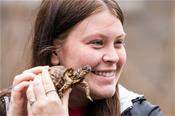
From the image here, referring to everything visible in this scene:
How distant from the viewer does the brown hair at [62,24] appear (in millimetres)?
2701

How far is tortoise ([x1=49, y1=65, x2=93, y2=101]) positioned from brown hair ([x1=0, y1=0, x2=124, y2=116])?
0.94ft

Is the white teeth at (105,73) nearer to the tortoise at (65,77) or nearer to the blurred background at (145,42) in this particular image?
the tortoise at (65,77)

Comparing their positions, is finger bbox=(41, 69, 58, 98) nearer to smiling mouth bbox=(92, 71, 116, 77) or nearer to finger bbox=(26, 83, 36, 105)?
finger bbox=(26, 83, 36, 105)

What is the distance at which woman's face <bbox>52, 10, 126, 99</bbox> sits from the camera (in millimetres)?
2607

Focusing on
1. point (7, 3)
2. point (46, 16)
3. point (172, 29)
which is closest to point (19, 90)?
point (46, 16)

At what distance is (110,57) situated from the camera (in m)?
2.60

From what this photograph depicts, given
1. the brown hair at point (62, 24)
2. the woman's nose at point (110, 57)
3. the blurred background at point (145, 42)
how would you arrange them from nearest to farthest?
the woman's nose at point (110, 57) → the brown hair at point (62, 24) → the blurred background at point (145, 42)

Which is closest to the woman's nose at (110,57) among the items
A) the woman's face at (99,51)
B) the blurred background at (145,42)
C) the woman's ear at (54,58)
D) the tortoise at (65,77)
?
the woman's face at (99,51)

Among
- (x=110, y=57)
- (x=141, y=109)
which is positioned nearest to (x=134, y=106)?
(x=141, y=109)

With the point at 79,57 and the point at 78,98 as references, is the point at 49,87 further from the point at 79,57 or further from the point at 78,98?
the point at 78,98

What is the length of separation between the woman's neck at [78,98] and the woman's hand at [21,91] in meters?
0.27

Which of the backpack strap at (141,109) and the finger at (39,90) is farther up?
the finger at (39,90)

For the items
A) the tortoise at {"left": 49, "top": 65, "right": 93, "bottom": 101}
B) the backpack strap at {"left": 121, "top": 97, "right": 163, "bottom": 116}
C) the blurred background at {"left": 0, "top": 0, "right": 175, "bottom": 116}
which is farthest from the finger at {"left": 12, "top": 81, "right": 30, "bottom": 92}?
the blurred background at {"left": 0, "top": 0, "right": 175, "bottom": 116}

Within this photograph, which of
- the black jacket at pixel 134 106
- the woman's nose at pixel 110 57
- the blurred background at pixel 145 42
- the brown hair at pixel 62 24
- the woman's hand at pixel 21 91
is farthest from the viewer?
the blurred background at pixel 145 42
